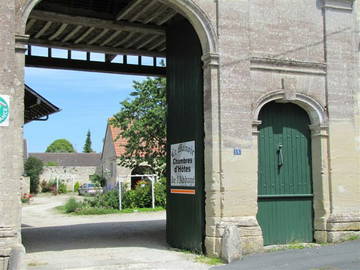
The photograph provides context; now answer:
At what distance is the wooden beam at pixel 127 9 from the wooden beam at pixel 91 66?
2152 mm

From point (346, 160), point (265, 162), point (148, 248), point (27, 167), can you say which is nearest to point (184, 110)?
point (265, 162)

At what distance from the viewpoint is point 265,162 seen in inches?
408

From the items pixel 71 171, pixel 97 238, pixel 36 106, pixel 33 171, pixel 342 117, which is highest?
pixel 36 106

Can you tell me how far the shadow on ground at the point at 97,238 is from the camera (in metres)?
10.9

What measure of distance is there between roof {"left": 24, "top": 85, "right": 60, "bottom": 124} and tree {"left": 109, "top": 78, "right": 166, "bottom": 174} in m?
9.17

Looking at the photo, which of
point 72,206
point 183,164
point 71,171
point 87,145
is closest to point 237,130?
point 183,164

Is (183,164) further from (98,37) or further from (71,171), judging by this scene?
(71,171)

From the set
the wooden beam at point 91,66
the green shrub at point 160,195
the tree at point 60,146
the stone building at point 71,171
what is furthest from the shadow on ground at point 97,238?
the tree at point 60,146

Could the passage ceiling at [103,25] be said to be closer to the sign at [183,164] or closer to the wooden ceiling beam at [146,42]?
the wooden ceiling beam at [146,42]

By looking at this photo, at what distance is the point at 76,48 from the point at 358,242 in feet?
30.7

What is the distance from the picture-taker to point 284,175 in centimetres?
1052

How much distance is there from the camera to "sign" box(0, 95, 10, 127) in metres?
7.93

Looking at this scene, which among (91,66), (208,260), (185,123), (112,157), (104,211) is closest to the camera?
(208,260)

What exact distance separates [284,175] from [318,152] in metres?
0.97
